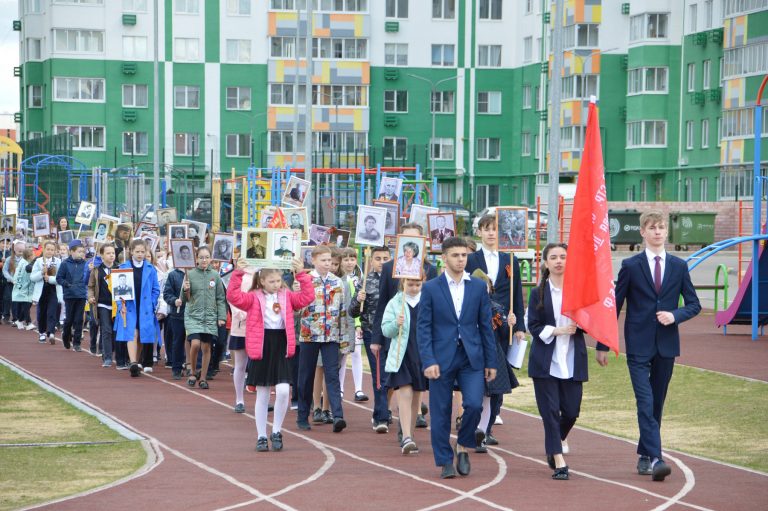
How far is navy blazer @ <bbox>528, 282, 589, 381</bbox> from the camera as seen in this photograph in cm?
1156

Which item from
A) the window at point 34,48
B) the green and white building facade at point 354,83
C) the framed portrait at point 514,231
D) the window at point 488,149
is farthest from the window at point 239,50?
the framed portrait at point 514,231

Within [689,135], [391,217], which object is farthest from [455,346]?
[689,135]

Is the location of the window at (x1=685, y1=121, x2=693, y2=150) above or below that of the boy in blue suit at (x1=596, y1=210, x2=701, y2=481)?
above

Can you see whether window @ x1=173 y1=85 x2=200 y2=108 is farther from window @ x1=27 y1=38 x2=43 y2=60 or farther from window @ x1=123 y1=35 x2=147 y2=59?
window @ x1=27 y1=38 x2=43 y2=60

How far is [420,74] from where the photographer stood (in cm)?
8469

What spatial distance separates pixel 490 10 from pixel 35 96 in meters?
27.2

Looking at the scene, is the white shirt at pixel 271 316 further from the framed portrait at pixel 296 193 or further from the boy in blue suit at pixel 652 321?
the framed portrait at pixel 296 193

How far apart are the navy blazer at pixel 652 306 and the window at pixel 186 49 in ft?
238

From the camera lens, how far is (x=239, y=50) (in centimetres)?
8294

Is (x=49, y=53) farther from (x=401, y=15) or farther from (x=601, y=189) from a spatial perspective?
(x=601, y=189)

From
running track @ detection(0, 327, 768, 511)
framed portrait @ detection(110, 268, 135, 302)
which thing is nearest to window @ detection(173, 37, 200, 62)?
framed portrait @ detection(110, 268, 135, 302)

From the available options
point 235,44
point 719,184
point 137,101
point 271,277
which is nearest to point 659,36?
point 719,184

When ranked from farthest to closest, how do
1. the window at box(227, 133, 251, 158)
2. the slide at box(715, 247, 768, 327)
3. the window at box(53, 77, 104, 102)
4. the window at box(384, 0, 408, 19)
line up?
1. the window at box(384, 0, 408, 19)
2. the window at box(227, 133, 251, 158)
3. the window at box(53, 77, 104, 102)
4. the slide at box(715, 247, 768, 327)

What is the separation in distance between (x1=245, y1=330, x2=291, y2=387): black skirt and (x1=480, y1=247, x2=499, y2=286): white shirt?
2005mm
